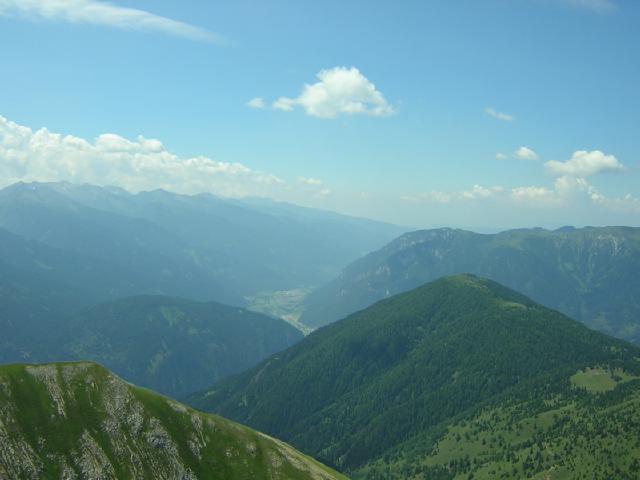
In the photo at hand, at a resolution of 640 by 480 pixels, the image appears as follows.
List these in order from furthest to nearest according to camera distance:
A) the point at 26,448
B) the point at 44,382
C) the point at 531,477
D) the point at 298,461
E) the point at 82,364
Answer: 1. the point at 531,477
2. the point at 298,461
3. the point at 82,364
4. the point at 44,382
5. the point at 26,448

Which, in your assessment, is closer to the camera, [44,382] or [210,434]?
[44,382]

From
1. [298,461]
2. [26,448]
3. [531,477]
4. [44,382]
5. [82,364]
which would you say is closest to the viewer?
[26,448]

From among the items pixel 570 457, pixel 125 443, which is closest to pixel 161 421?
pixel 125 443

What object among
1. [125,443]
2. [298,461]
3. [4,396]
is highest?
[4,396]

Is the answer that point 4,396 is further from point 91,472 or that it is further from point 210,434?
point 210,434

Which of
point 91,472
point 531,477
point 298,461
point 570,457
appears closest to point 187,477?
point 91,472

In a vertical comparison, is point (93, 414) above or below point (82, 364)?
below
